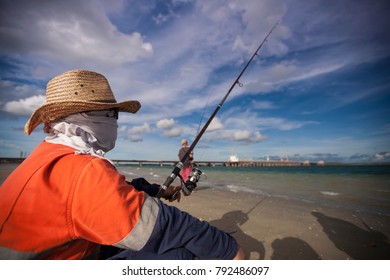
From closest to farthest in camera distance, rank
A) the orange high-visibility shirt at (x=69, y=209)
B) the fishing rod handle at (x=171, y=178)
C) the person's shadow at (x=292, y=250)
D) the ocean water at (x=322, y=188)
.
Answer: the orange high-visibility shirt at (x=69, y=209)
the fishing rod handle at (x=171, y=178)
the person's shadow at (x=292, y=250)
the ocean water at (x=322, y=188)

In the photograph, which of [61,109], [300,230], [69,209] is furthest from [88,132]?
[300,230]

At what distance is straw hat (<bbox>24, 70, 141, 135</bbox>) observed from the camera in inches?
63.7

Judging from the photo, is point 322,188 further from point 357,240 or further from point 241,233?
point 241,233

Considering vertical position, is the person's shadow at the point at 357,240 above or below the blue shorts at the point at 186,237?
below

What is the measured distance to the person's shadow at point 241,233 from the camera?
11.6 feet

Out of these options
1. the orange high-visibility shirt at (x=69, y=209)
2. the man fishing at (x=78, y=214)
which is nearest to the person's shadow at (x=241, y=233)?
the man fishing at (x=78, y=214)

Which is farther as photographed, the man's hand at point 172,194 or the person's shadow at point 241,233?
the person's shadow at point 241,233

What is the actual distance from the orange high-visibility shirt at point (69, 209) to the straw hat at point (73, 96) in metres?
0.58

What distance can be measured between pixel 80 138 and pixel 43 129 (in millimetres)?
530

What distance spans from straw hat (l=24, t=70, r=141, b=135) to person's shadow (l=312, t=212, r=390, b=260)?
4414 millimetres

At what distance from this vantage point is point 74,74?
5.79ft

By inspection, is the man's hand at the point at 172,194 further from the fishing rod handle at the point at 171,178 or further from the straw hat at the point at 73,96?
the straw hat at the point at 73,96
